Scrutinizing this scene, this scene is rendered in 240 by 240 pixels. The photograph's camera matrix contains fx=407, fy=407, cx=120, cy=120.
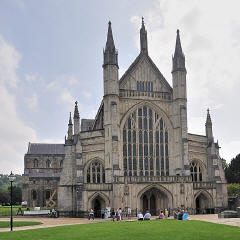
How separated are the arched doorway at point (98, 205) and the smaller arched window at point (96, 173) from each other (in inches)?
115

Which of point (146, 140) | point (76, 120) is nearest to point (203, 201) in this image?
point (146, 140)

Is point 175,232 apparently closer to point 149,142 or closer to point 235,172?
point 149,142

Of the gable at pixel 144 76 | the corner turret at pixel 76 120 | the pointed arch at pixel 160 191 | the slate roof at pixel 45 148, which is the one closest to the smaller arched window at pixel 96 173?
the corner turret at pixel 76 120

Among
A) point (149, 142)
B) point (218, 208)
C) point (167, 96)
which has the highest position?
point (167, 96)

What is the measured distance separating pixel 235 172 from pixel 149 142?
43.2m

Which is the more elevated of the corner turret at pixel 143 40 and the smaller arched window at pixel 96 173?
the corner turret at pixel 143 40

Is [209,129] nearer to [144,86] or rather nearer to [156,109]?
[156,109]

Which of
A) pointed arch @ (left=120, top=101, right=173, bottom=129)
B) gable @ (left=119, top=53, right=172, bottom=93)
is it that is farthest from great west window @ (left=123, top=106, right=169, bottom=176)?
gable @ (left=119, top=53, right=172, bottom=93)

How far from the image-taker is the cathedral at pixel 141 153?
183 ft

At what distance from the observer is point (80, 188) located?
5522 centimetres

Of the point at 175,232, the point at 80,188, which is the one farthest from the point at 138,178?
the point at 175,232

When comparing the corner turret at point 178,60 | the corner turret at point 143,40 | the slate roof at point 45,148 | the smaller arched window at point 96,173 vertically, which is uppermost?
the corner turret at point 143,40

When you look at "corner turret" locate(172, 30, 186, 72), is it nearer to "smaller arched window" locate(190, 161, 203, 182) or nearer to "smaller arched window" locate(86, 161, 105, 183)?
"smaller arched window" locate(190, 161, 203, 182)

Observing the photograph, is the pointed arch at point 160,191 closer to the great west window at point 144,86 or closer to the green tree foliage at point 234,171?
the great west window at point 144,86
